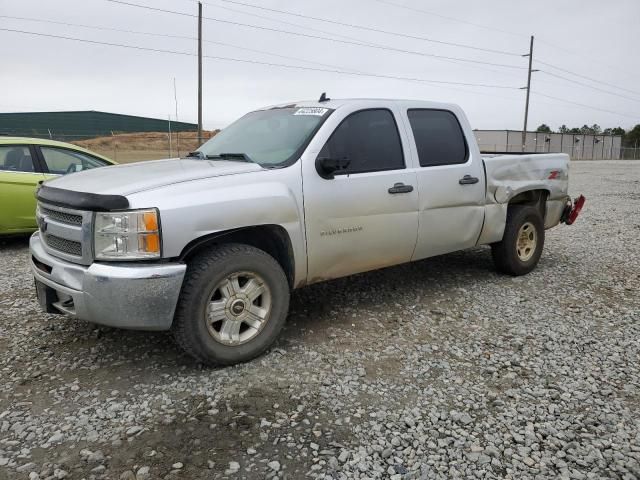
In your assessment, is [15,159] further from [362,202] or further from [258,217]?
[362,202]

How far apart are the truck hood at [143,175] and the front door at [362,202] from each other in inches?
23.3

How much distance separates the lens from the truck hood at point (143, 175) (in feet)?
10.9

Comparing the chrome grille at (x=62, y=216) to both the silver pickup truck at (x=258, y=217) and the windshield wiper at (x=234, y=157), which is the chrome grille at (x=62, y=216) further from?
the windshield wiper at (x=234, y=157)

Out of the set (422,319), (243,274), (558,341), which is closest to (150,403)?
(243,274)

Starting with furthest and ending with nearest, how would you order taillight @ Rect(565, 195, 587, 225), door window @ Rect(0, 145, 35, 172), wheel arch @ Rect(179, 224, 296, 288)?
door window @ Rect(0, 145, 35, 172) < taillight @ Rect(565, 195, 587, 225) < wheel arch @ Rect(179, 224, 296, 288)

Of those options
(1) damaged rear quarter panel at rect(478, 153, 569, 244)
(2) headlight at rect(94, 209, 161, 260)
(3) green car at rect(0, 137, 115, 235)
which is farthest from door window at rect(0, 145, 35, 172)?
(1) damaged rear quarter panel at rect(478, 153, 569, 244)

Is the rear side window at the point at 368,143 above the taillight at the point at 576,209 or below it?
above

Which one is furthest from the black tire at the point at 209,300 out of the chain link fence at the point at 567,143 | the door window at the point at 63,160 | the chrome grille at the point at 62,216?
the chain link fence at the point at 567,143

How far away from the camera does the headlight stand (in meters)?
3.14

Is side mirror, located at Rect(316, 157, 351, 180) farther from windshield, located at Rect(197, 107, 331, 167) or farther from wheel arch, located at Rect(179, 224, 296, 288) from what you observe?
wheel arch, located at Rect(179, 224, 296, 288)

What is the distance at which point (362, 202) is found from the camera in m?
4.16

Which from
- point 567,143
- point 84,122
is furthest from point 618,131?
point 84,122

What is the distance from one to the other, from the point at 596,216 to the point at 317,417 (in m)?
9.98

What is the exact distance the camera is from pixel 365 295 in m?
5.25
